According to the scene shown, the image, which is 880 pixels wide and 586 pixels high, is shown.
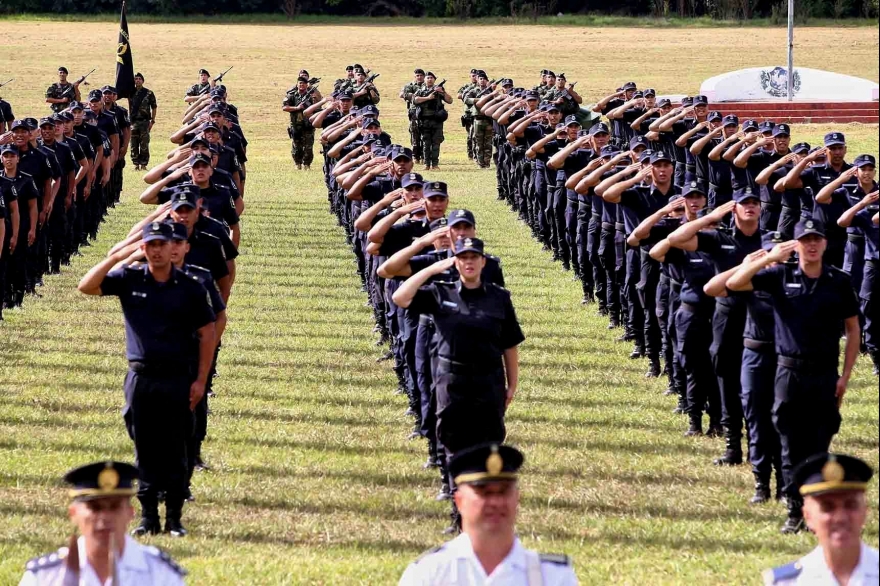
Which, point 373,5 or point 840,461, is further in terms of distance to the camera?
point 373,5

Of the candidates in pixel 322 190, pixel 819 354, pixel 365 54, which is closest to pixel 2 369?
pixel 819 354

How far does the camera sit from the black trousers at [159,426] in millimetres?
9484

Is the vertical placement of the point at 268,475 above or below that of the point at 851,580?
below

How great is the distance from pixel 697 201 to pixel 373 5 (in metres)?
67.4

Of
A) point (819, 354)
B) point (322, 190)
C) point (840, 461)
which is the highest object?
point (840, 461)

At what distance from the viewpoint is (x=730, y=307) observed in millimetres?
11188

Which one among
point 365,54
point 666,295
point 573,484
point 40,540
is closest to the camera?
point 40,540

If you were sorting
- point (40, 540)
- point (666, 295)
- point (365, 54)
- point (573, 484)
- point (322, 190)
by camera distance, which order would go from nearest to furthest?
point (40, 540)
point (573, 484)
point (666, 295)
point (322, 190)
point (365, 54)

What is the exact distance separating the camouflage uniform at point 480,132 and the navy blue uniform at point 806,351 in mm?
23289

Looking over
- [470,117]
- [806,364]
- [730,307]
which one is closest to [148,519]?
[806,364]

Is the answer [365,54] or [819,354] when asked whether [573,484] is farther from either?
[365,54]

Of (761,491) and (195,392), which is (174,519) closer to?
(195,392)

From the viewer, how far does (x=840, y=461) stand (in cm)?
546

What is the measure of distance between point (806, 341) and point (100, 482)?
16.7 feet
